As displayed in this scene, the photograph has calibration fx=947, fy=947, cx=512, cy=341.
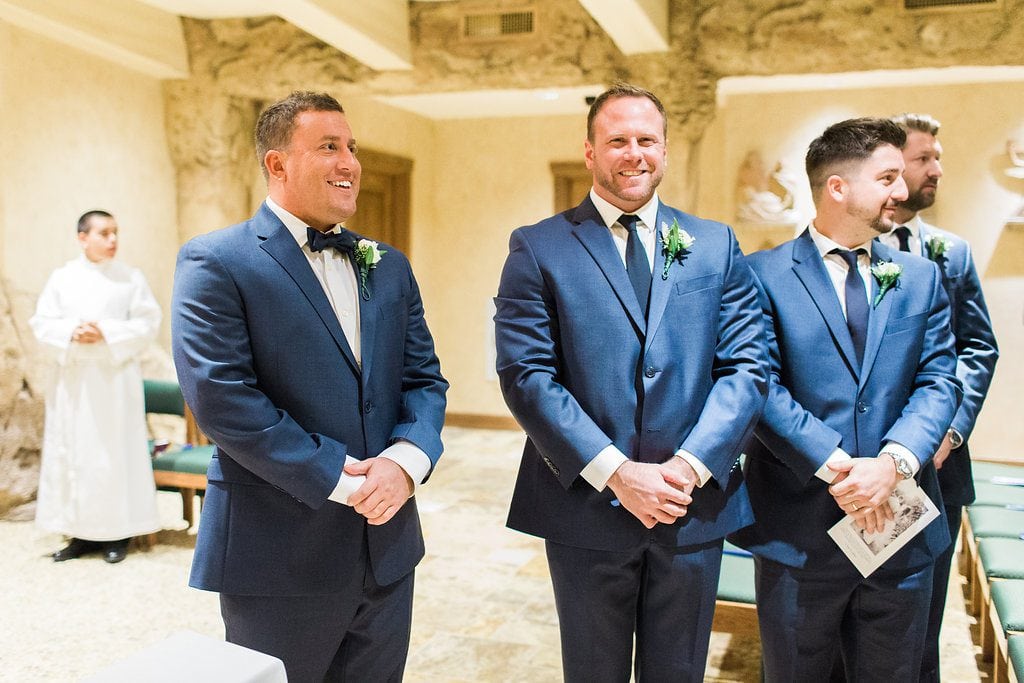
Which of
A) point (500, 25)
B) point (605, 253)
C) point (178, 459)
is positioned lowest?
point (178, 459)

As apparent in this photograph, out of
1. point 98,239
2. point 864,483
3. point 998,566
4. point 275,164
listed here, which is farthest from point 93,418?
point 998,566

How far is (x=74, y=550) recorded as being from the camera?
185 inches

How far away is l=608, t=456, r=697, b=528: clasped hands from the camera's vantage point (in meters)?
1.96

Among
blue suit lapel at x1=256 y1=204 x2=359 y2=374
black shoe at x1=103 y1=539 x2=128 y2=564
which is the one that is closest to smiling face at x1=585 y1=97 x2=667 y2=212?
blue suit lapel at x1=256 y1=204 x2=359 y2=374

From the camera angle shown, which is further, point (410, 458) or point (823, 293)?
point (823, 293)

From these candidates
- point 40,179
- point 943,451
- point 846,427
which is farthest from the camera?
point 40,179

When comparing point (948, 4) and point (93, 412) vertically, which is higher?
point (948, 4)

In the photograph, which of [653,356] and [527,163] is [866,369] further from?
[527,163]

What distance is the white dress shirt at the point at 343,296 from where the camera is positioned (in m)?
2.02

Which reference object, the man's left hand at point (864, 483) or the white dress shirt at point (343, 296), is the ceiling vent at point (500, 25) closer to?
the white dress shirt at point (343, 296)

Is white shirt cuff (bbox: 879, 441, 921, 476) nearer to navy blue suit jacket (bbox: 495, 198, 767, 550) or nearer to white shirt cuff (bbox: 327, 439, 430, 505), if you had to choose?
navy blue suit jacket (bbox: 495, 198, 767, 550)

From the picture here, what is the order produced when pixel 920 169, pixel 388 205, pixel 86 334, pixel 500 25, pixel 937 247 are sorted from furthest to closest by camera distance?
pixel 388 205
pixel 500 25
pixel 86 334
pixel 920 169
pixel 937 247

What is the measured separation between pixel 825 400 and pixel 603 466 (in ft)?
2.04

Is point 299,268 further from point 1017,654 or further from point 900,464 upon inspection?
point 1017,654
